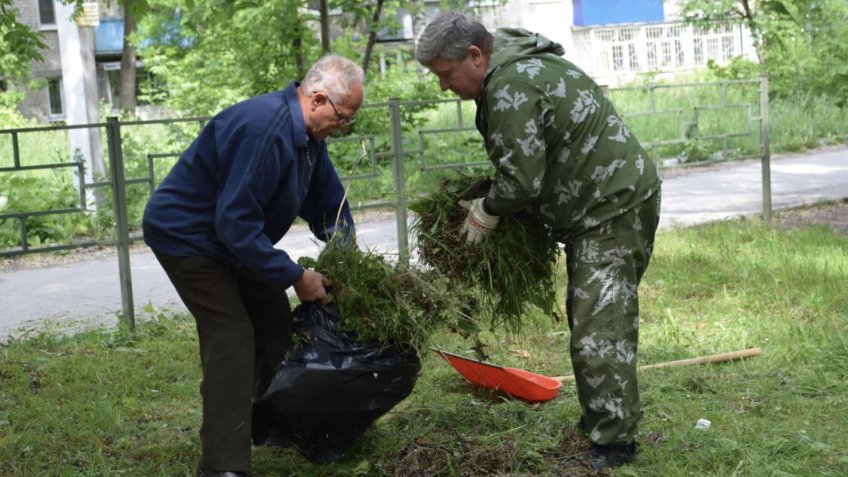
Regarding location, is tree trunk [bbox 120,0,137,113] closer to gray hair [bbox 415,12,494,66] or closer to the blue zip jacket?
the blue zip jacket

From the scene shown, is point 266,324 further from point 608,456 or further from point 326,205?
point 608,456

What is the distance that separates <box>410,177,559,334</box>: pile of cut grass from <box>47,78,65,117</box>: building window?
28.2 m

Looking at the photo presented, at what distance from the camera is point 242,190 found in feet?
11.8

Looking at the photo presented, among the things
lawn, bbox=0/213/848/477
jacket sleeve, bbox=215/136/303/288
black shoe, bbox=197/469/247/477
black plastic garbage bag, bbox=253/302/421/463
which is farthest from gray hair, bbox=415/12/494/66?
black shoe, bbox=197/469/247/477

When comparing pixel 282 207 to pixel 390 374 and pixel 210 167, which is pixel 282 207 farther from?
pixel 390 374

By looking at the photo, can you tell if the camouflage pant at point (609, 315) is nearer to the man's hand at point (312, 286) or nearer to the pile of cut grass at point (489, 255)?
the pile of cut grass at point (489, 255)

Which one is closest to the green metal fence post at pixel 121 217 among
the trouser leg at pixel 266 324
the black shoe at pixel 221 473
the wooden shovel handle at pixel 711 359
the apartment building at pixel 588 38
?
the trouser leg at pixel 266 324

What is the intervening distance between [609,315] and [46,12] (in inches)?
1153

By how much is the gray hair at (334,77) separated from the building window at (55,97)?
2846cm

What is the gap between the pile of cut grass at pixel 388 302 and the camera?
12.6 ft

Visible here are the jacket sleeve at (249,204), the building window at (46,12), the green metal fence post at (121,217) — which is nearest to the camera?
the jacket sleeve at (249,204)

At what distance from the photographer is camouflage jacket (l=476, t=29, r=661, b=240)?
3.70 m

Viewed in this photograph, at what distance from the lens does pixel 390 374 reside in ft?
13.0

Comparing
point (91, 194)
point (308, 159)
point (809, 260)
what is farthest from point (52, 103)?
point (308, 159)
